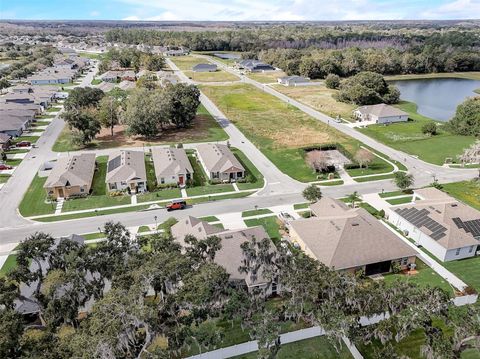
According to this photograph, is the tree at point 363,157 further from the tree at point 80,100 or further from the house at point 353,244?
the tree at point 80,100

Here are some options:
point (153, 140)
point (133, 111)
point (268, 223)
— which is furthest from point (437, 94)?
point (268, 223)

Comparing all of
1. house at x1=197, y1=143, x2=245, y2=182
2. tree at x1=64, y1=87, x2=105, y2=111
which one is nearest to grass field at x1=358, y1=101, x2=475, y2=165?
house at x1=197, y1=143, x2=245, y2=182

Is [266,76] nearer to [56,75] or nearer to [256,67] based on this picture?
[256,67]

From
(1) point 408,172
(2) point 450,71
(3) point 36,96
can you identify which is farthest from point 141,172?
(2) point 450,71

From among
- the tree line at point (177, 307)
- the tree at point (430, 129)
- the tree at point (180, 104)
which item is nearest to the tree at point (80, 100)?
the tree at point (180, 104)

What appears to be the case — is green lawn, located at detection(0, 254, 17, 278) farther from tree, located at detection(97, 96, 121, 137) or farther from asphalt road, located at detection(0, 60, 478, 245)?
tree, located at detection(97, 96, 121, 137)

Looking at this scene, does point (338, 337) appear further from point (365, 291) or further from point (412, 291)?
point (412, 291)
